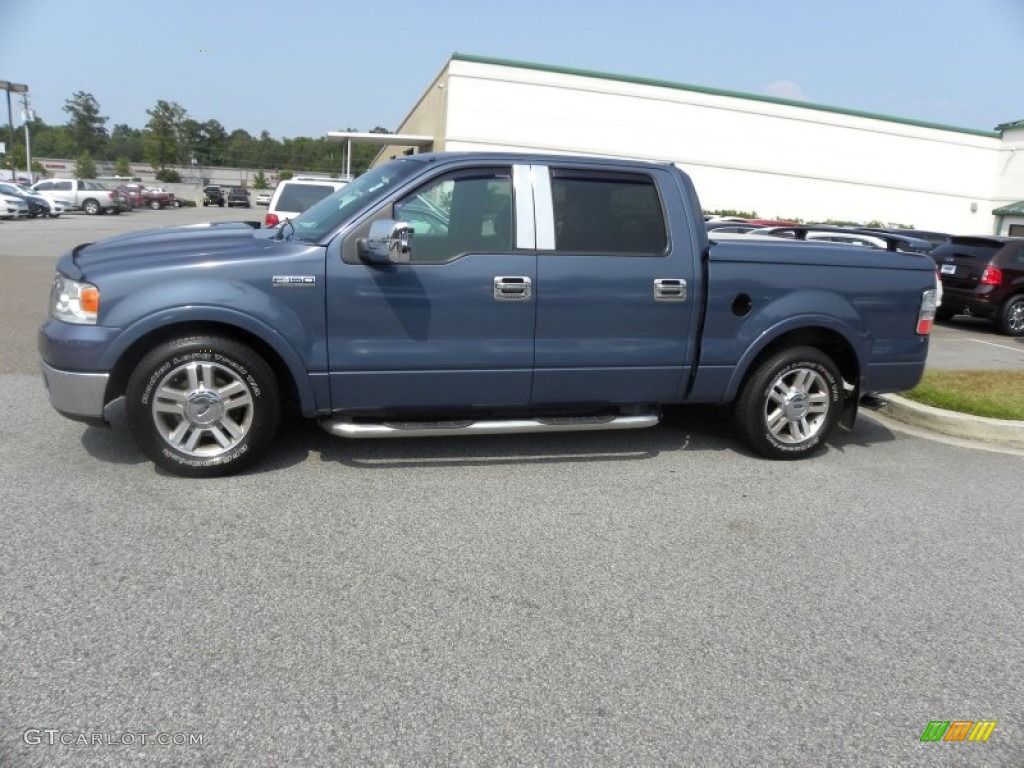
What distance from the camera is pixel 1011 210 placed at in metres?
36.4

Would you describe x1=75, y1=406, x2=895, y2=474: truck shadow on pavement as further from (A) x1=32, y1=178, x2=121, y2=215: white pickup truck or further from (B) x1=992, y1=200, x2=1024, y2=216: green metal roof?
(A) x1=32, y1=178, x2=121, y2=215: white pickup truck

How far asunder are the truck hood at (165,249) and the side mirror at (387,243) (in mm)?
413

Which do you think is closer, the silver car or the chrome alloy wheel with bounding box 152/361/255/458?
the chrome alloy wheel with bounding box 152/361/255/458

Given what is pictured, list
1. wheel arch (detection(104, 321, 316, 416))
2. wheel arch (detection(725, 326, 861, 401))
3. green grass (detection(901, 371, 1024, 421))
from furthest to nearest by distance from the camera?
green grass (detection(901, 371, 1024, 421)) < wheel arch (detection(725, 326, 861, 401)) < wheel arch (detection(104, 321, 316, 416))

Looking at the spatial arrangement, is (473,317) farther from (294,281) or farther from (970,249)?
(970,249)

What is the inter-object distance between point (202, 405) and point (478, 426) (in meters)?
1.61

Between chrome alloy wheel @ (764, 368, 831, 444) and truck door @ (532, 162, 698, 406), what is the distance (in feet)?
2.56

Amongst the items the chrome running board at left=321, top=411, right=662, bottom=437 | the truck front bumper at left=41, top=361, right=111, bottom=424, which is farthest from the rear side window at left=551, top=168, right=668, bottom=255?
the truck front bumper at left=41, top=361, right=111, bottom=424

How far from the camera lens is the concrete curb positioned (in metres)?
6.07

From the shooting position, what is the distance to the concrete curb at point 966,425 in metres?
6.07

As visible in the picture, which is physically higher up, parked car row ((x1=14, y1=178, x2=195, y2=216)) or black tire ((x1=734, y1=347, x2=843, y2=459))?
parked car row ((x1=14, y1=178, x2=195, y2=216))

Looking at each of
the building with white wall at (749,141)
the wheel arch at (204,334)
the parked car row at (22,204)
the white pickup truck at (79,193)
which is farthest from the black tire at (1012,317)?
the white pickup truck at (79,193)

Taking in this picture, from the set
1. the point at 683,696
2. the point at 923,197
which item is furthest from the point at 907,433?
the point at 923,197

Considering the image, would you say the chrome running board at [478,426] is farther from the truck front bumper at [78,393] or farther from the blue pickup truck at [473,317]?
the truck front bumper at [78,393]
